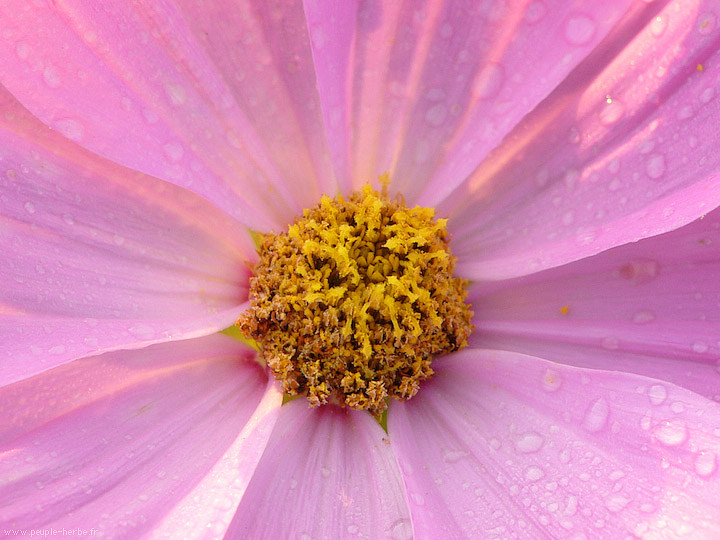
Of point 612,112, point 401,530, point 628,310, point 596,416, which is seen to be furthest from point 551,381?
point 612,112

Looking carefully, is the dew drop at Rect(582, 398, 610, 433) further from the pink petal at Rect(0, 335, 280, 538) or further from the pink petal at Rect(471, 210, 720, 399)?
the pink petal at Rect(0, 335, 280, 538)

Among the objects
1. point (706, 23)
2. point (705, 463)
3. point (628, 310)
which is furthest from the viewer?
point (628, 310)

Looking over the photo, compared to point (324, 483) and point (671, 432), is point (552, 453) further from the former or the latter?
point (324, 483)

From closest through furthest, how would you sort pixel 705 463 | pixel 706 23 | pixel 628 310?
pixel 705 463 < pixel 706 23 < pixel 628 310

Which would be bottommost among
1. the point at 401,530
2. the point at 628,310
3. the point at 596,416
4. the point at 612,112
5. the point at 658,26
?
the point at 401,530

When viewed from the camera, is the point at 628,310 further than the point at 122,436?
Yes

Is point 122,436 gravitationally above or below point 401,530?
above

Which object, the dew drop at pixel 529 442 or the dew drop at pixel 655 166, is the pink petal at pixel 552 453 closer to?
the dew drop at pixel 529 442
